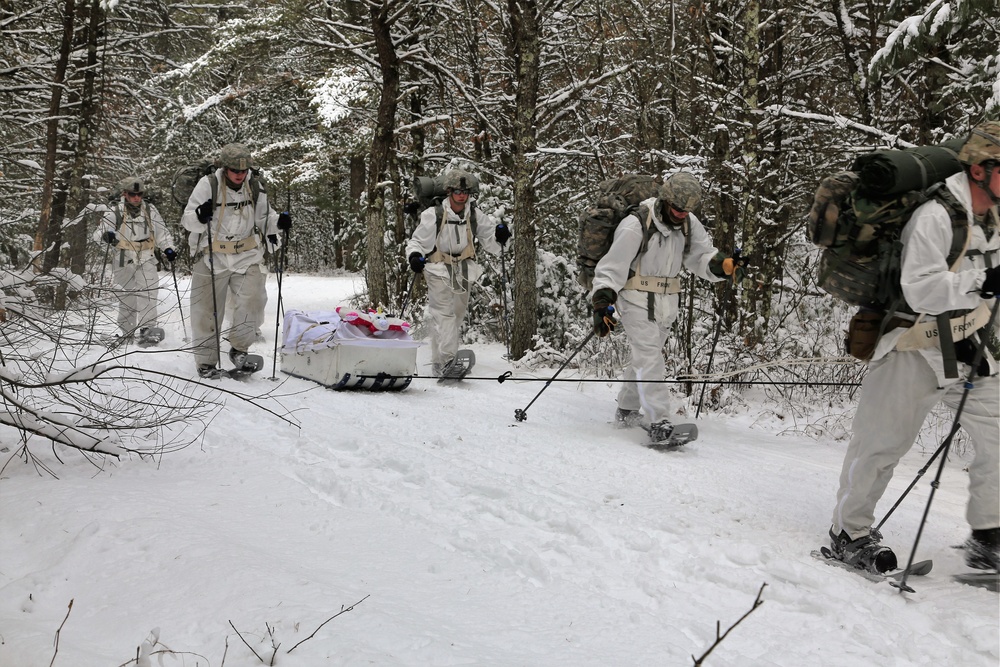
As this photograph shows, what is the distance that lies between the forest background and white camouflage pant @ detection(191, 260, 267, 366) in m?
0.53

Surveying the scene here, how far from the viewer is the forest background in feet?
27.5

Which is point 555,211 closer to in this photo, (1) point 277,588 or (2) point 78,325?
(2) point 78,325

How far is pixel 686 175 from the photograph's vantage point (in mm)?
6305

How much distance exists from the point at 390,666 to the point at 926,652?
2152mm

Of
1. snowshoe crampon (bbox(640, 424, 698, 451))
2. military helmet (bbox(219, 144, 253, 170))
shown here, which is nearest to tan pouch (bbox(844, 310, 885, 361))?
snowshoe crampon (bbox(640, 424, 698, 451))

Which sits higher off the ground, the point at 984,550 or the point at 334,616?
the point at 984,550

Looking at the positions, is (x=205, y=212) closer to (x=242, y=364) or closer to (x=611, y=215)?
(x=242, y=364)

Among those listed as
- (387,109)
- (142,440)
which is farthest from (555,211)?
(142,440)

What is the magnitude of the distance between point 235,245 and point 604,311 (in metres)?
4.82

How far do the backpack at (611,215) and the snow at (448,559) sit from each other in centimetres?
185

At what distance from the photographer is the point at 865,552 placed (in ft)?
12.4

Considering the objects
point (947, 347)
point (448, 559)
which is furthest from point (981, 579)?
point (448, 559)

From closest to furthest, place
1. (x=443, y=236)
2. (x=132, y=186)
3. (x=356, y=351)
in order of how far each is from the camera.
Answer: (x=356, y=351), (x=443, y=236), (x=132, y=186)

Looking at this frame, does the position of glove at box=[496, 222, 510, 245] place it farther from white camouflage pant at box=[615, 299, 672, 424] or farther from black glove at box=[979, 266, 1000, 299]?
black glove at box=[979, 266, 1000, 299]
